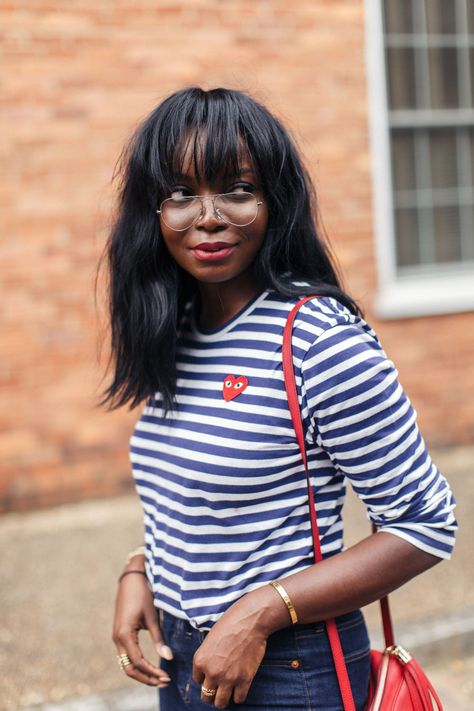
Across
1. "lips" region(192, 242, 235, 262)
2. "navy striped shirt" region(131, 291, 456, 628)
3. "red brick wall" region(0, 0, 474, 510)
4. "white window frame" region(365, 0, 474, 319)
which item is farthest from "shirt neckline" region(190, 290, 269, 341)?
"white window frame" region(365, 0, 474, 319)

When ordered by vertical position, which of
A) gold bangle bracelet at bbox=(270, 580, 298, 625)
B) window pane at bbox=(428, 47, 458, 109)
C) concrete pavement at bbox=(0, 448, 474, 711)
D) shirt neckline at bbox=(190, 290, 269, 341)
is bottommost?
concrete pavement at bbox=(0, 448, 474, 711)

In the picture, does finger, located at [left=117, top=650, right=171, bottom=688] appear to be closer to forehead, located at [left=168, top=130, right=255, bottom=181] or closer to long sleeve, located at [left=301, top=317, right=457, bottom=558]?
long sleeve, located at [left=301, top=317, right=457, bottom=558]

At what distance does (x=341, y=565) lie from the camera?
1465 millimetres

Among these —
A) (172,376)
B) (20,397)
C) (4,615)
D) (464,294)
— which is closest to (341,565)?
(172,376)

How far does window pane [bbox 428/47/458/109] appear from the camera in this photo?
21.8 feet

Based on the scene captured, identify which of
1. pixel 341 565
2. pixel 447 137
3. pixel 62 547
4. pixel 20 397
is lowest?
pixel 62 547

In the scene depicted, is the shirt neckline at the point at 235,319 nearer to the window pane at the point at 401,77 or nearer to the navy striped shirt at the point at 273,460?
the navy striped shirt at the point at 273,460

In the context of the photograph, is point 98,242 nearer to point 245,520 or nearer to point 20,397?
point 20,397


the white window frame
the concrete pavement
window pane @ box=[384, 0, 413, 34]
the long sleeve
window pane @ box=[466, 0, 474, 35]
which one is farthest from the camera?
window pane @ box=[466, 0, 474, 35]

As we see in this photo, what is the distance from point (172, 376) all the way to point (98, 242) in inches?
161

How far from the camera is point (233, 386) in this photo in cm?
158

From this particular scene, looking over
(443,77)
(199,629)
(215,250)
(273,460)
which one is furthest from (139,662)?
(443,77)

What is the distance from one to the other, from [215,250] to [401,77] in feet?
17.9

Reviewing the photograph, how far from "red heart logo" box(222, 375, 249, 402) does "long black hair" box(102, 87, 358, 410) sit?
0.18 metres
